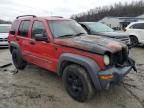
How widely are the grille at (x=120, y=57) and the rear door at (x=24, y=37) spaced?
9.15 feet

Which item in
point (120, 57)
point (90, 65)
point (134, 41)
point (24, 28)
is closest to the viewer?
point (90, 65)

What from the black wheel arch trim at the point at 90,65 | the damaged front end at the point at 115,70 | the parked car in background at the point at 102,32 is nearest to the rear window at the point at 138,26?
the parked car in background at the point at 102,32

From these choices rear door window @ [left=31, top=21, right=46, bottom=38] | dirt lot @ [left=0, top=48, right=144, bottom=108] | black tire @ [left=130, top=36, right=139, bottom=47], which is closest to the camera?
dirt lot @ [left=0, top=48, right=144, bottom=108]

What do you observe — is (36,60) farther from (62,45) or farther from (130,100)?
(130,100)

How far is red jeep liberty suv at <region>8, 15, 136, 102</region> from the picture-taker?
13.1 ft

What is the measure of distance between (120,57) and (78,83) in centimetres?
113

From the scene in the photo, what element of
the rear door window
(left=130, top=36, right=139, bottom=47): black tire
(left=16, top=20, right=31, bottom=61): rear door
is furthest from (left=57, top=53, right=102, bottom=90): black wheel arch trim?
(left=130, top=36, right=139, bottom=47): black tire

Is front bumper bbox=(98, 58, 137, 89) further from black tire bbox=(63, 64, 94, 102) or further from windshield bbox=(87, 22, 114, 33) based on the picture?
windshield bbox=(87, 22, 114, 33)

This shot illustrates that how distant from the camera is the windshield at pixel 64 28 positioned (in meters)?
5.10

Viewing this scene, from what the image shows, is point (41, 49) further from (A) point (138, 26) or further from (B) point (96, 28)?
(A) point (138, 26)

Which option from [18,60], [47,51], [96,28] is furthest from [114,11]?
[47,51]

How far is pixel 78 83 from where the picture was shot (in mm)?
4363

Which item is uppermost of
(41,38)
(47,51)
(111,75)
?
(41,38)

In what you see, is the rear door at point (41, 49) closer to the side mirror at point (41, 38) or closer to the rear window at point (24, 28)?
the side mirror at point (41, 38)
